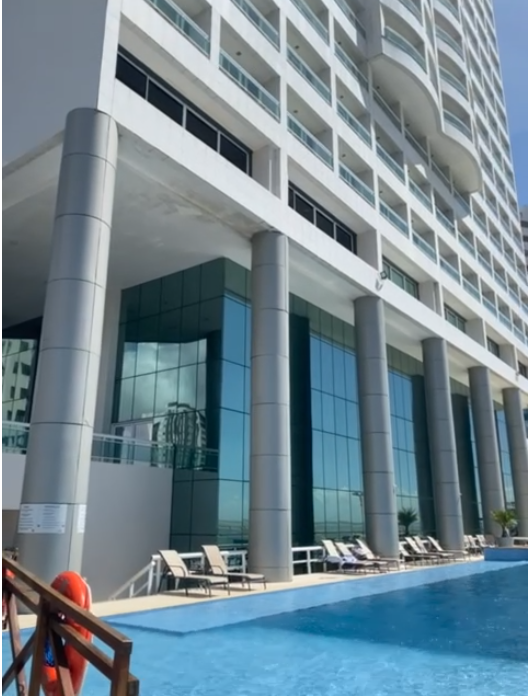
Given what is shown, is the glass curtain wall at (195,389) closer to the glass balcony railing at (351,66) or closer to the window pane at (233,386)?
the window pane at (233,386)

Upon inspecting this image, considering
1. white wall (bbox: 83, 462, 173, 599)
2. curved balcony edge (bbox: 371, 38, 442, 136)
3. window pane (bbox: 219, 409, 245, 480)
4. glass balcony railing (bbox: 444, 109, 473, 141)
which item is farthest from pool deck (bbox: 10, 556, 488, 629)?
glass balcony railing (bbox: 444, 109, 473, 141)

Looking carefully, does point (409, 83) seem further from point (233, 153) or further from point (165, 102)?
point (165, 102)

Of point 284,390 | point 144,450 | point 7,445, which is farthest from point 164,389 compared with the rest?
point 7,445

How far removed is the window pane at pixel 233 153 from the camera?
17.6 metres

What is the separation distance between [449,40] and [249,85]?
69.3ft

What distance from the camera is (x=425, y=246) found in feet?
90.7

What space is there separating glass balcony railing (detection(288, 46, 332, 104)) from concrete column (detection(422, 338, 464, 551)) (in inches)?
473

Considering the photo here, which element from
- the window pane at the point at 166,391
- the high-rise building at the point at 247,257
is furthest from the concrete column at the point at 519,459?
the window pane at the point at 166,391

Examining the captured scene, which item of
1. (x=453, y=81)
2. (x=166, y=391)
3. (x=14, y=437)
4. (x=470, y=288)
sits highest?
(x=453, y=81)

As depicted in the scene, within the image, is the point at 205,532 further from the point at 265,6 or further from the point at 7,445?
the point at 265,6

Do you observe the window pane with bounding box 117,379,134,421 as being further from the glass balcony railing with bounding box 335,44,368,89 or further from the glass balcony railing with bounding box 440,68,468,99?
the glass balcony railing with bounding box 440,68,468,99

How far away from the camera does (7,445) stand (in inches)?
504

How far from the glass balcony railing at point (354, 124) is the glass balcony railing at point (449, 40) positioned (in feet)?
41.1

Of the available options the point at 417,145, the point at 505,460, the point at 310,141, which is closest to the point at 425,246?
the point at 417,145
